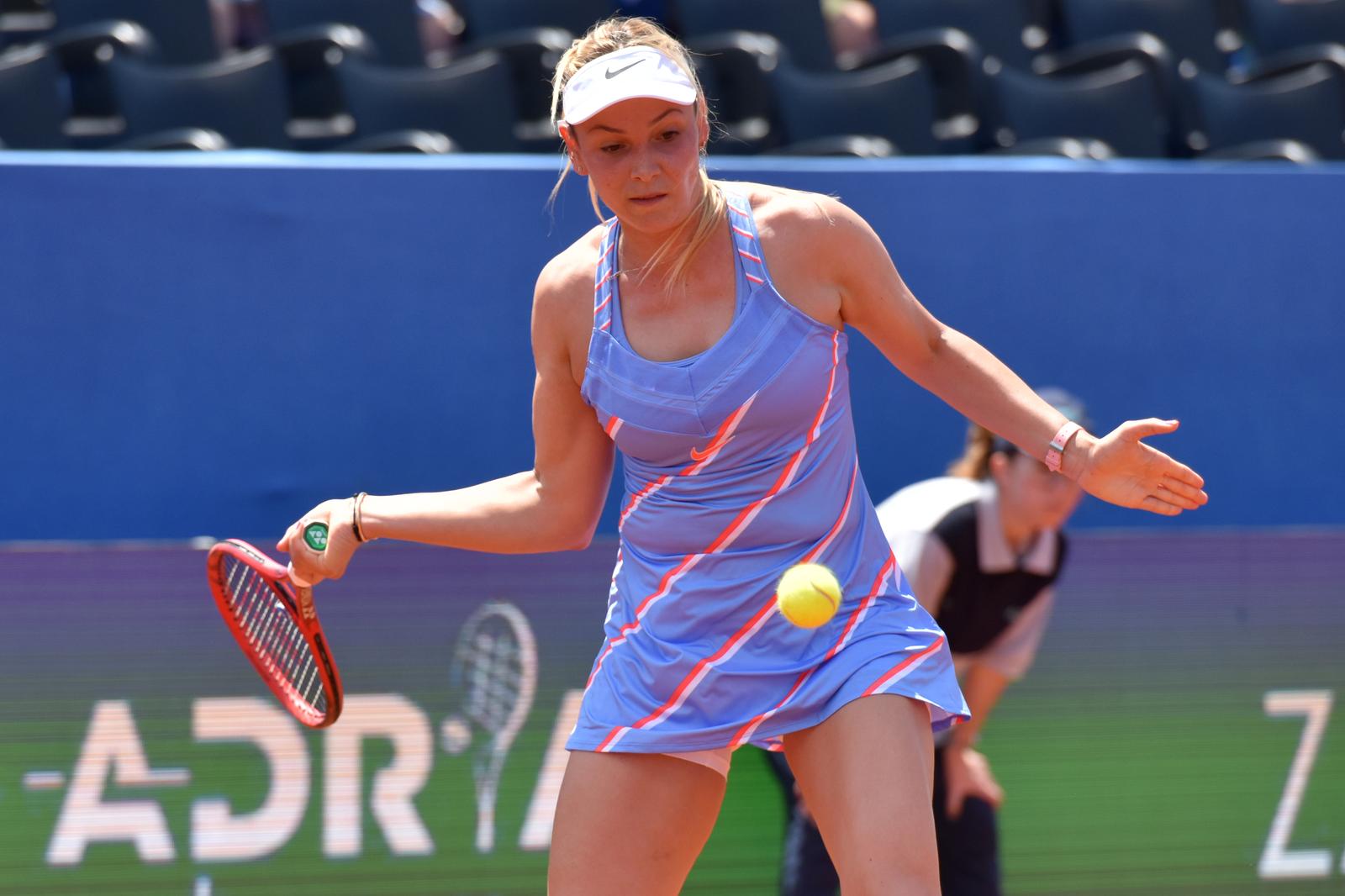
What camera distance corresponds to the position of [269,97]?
4.92m

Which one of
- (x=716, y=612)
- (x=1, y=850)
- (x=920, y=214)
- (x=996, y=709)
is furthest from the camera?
(x=920, y=214)

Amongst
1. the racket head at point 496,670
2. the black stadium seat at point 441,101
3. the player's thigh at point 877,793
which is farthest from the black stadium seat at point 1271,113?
the player's thigh at point 877,793

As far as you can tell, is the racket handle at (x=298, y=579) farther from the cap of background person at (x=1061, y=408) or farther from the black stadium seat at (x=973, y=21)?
the black stadium seat at (x=973, y=21)

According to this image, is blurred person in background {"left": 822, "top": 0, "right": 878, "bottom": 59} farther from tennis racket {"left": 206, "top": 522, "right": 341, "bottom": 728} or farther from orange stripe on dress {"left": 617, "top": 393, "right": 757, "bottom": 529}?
orange stripe on dress {"left": 617, "top": 393, "right": 757, "bottom": 529}

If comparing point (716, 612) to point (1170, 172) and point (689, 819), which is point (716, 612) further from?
point (1170, 172)

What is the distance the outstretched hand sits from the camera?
2361 mm

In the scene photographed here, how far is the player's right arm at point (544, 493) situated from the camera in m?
2.44

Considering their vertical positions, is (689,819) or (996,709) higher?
(689,819)

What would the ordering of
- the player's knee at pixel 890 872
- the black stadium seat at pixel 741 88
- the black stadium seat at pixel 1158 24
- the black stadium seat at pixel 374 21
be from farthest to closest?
the black stadium seat at pixel 1158 24, the black stadium seat at pixel 374 21, the black stadium seat at pixel 741 88, the player's knee at pixel 890 872

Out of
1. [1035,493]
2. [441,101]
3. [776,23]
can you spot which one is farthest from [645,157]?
[776,23]

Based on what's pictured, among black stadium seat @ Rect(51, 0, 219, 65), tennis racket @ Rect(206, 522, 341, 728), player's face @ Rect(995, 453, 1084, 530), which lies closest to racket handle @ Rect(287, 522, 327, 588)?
tennis racket @ Rect(206, 522, 341, 728)

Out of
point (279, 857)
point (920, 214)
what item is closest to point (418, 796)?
point (279, 857)

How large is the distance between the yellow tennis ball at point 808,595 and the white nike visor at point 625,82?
0.67 m

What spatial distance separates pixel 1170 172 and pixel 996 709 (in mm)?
1472
